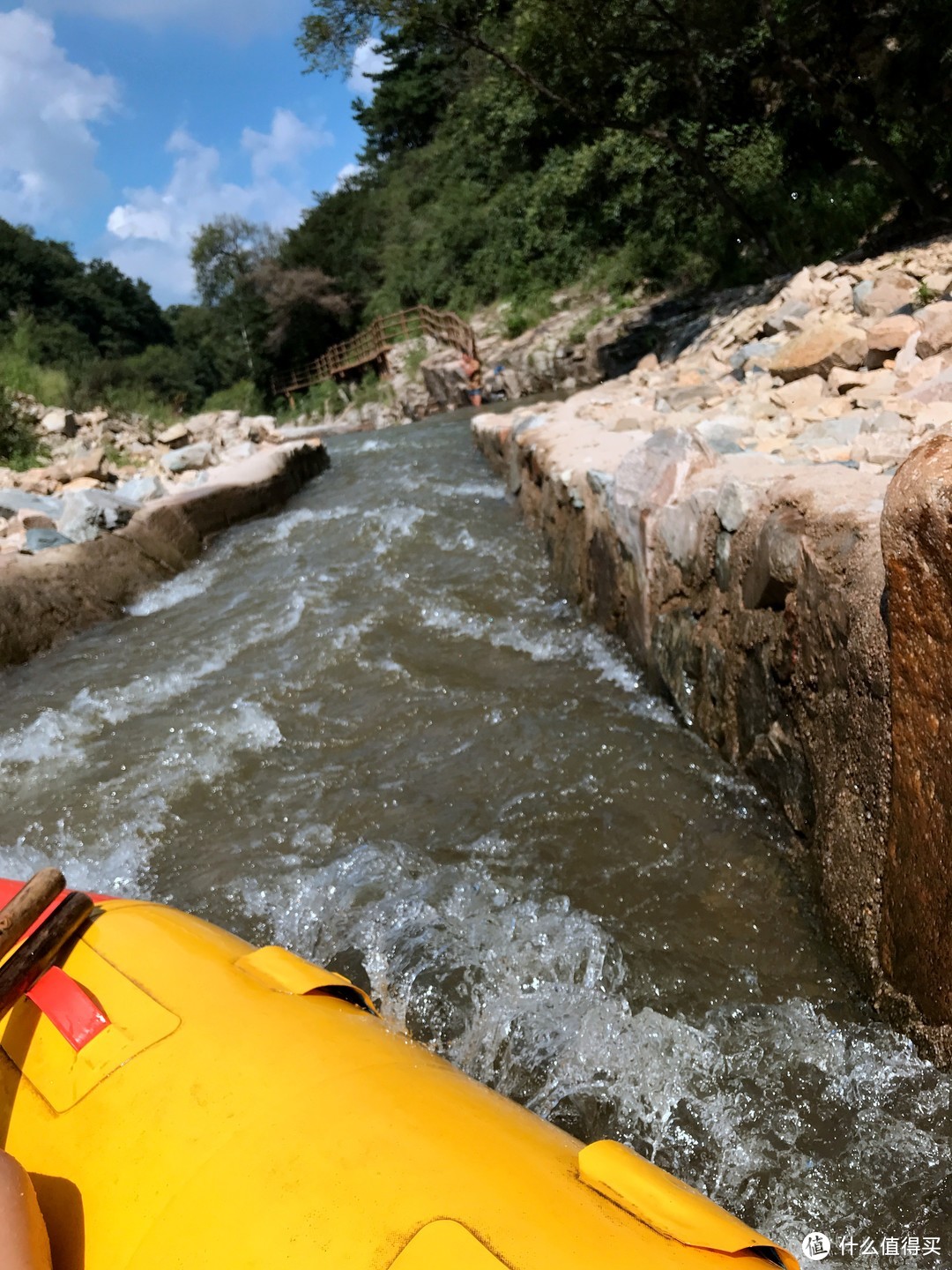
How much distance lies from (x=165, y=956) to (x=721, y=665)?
1857mm

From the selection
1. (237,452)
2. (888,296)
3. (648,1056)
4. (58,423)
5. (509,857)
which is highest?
(58,423)

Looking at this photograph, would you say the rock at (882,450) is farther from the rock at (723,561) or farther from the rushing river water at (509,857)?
the rushing river water at (509,857)

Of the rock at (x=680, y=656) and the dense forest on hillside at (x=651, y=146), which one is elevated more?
the dense forest on hillside at (x=651, y=146)

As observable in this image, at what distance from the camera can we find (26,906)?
125 cm

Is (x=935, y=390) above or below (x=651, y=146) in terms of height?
below

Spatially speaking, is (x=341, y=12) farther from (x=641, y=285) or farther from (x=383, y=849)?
(x=383, y=849)

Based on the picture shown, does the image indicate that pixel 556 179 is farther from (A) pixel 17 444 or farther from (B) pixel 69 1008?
(B) pixel 69 1008

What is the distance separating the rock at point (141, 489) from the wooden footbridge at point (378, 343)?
12.3 meters

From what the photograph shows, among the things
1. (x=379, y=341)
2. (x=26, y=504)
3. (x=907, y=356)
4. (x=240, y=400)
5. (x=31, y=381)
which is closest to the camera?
(x=907, y=356)

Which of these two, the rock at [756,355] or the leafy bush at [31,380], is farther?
the leafy bush at [31,380]

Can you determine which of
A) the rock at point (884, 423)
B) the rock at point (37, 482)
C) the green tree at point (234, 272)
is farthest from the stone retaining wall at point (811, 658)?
the green tree at point (234, 272)

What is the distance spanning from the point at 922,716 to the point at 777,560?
72cm

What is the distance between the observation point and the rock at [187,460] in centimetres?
873

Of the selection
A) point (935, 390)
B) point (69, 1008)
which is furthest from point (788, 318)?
point (69, 1008)
